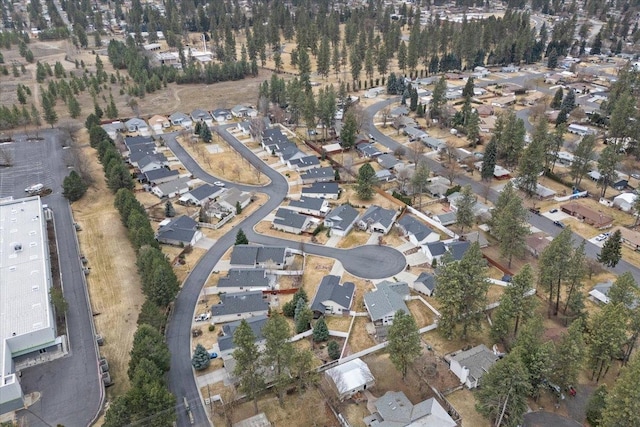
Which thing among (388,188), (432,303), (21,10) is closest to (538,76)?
(388,188)

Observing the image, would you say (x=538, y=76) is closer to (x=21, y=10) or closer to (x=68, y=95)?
(x=68, y=95)

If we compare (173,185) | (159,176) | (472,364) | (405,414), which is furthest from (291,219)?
(405,414)

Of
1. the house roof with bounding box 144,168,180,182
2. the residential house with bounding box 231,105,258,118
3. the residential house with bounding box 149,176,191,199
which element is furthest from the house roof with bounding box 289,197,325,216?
the residential house with bounding box 231,105,258,118

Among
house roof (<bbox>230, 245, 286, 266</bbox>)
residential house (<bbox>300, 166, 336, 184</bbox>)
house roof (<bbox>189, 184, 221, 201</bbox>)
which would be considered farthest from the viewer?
residential house (<bbox>300, 166, 336, 184</bbox>)

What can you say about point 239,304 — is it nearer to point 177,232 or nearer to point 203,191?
point 177,232

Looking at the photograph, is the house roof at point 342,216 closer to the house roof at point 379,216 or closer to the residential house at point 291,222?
the house roof at point 379,216

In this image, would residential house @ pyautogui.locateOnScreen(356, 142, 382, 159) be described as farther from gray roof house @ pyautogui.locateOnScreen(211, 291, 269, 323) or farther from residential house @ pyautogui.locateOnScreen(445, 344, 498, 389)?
residential house @ pyautogui.locateOnScreen(445, 344, 498, 389)

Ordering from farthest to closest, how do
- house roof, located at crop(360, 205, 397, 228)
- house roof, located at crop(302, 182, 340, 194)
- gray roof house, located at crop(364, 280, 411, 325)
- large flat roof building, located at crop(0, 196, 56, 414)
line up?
house roof, located at crop(302, 182, 340, 194) → house roof, located at crop(360, 205, 397, 228) → gray roof house, located at crop(364, 280, 411, 325) → large flat roof building, located at crop(0, 196, 56, 414)
